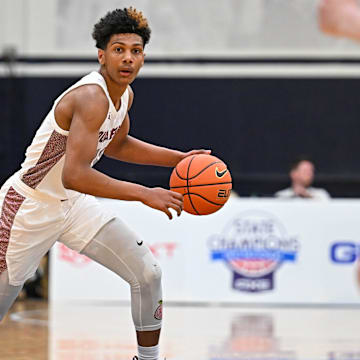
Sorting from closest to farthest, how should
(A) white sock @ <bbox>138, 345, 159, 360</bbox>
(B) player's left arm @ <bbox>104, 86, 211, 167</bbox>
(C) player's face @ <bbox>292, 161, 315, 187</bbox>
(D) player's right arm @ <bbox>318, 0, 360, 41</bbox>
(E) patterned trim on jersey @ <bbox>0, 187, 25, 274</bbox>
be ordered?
(E) patterned trim on jersey @ <bbox>0, 187, 25, 274</bbox> → (A) white sock @ <bbox>138, 345, 159, 360</bbox> → (B) player's left arm @ <bbox>104, 86, 211, 167</bbox> → (C) player's face @ <bbox>292, 161, 315, 187</bbox> → (D) player's right arm @ <bbox>318, 0, 360, 41</bbox>

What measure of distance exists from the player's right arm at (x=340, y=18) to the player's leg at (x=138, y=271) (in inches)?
390

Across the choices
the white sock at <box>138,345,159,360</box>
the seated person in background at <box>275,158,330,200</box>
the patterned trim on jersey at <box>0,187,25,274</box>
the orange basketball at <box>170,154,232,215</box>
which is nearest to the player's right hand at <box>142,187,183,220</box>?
the orange basketball at <box>170,154,232,215</box>

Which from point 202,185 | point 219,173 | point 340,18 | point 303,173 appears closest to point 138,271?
point 202,185

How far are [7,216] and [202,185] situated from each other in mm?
1057

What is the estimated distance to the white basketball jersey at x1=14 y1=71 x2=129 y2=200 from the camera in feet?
14.9

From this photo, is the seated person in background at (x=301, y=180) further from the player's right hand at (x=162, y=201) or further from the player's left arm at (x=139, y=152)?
the player's right hand at (x=162, y=201)

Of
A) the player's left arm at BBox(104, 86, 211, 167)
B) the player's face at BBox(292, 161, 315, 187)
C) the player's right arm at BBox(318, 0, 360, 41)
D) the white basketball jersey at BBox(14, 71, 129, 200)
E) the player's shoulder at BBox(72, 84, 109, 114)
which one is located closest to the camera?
the player's shoulder at BBox(72, 84, 109, 114)

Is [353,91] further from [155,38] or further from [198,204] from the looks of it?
[198,204]

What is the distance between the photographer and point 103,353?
6.49 meters

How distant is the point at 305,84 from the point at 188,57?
193cm

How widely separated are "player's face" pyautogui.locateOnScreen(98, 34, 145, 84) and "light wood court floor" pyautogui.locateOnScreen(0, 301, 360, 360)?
8.15 feet

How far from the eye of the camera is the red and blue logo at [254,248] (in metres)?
9.56

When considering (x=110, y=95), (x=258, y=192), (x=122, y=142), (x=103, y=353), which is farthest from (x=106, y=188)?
(x=258, y=192)

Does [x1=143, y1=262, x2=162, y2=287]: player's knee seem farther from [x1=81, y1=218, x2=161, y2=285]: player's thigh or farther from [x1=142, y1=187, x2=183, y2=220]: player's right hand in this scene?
[x1=142, y1=187, x2=183, y2=220]: player's right hand
